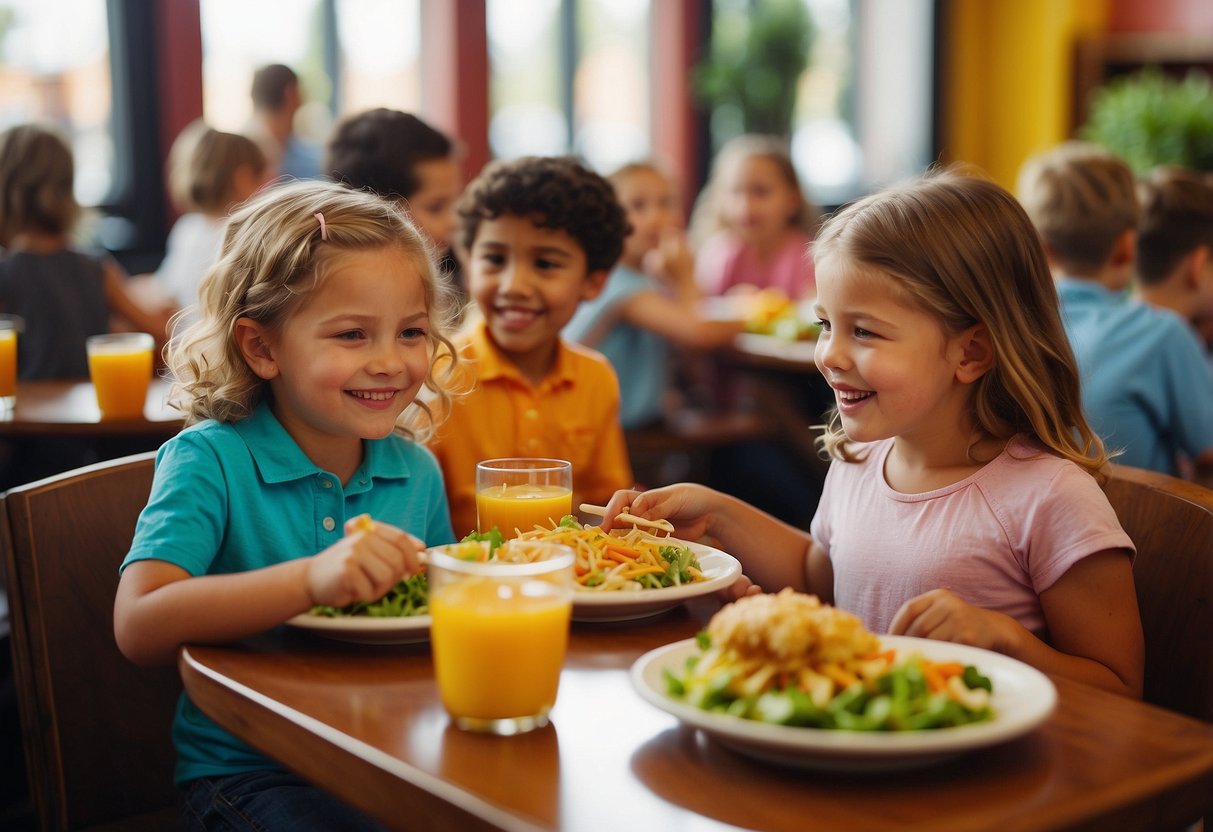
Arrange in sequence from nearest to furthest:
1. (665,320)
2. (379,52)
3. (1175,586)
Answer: (1175,586), (665,320), (379,52)

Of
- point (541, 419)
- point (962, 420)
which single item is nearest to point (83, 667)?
point (541, 419)

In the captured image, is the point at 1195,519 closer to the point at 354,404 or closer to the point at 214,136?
the point at 354,404

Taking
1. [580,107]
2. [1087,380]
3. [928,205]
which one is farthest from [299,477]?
[580,107]

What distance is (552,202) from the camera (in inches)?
87.5

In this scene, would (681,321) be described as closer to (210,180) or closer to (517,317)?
(517,317)

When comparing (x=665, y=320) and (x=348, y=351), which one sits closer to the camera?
(x=348, y=351)

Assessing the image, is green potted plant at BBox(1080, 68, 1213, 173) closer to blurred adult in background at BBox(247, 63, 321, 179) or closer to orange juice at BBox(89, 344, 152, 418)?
blurred adult in background at BBox(247, 63, 321, 179)

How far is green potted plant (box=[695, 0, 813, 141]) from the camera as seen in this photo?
7.28 meters

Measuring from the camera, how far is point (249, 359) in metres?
1.57

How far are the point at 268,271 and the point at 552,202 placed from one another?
0.78 metres

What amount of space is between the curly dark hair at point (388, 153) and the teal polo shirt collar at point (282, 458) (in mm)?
1299

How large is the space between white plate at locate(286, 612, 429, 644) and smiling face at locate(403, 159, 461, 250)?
170 centimetres

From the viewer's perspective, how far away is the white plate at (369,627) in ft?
3.85

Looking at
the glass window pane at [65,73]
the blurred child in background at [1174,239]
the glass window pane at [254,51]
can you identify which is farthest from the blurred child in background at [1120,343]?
the glass window pane at [65,73]
